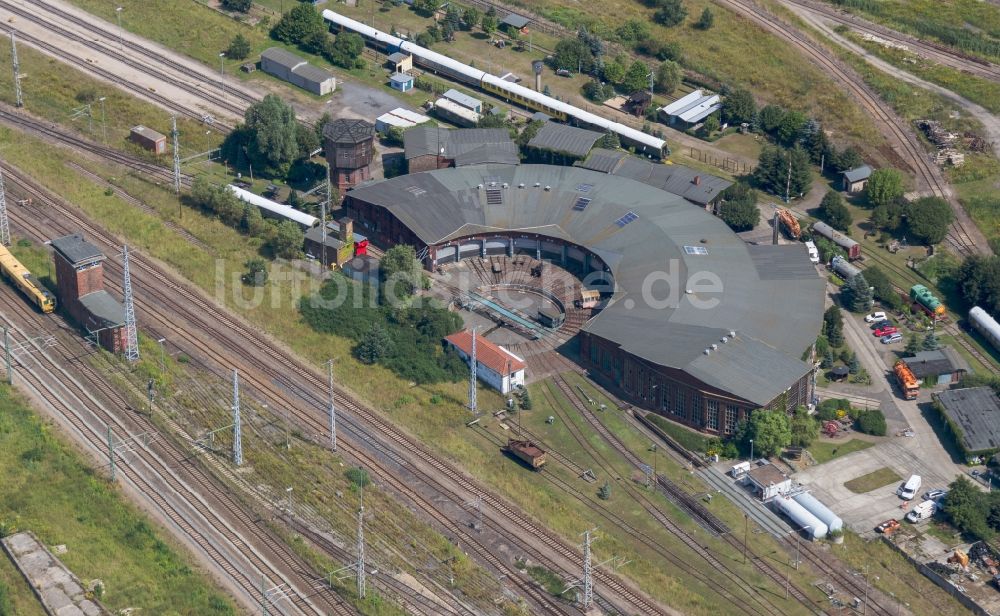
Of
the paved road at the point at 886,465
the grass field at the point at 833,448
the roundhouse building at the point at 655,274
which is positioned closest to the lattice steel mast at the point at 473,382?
the roundhouse building at the point at 655,274

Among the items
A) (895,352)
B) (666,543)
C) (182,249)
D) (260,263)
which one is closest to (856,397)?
(895,352)

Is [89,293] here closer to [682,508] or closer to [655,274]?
[655,274]

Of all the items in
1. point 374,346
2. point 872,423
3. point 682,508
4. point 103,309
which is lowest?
point 682,508

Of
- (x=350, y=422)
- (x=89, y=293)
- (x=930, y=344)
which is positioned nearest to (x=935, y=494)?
(x=930, y=344)

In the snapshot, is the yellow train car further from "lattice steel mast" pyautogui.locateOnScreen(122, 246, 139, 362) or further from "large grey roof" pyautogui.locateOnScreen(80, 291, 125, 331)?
"lattice steel mast" pyautogui.locateOnScreen(122, 246, 139, 362)

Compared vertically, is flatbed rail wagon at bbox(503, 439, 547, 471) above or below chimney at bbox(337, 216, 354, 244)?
below

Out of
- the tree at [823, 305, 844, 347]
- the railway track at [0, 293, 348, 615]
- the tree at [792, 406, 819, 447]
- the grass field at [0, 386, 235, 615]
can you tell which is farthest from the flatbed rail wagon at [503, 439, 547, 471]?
the tree at [823, 305, 844, 347]
